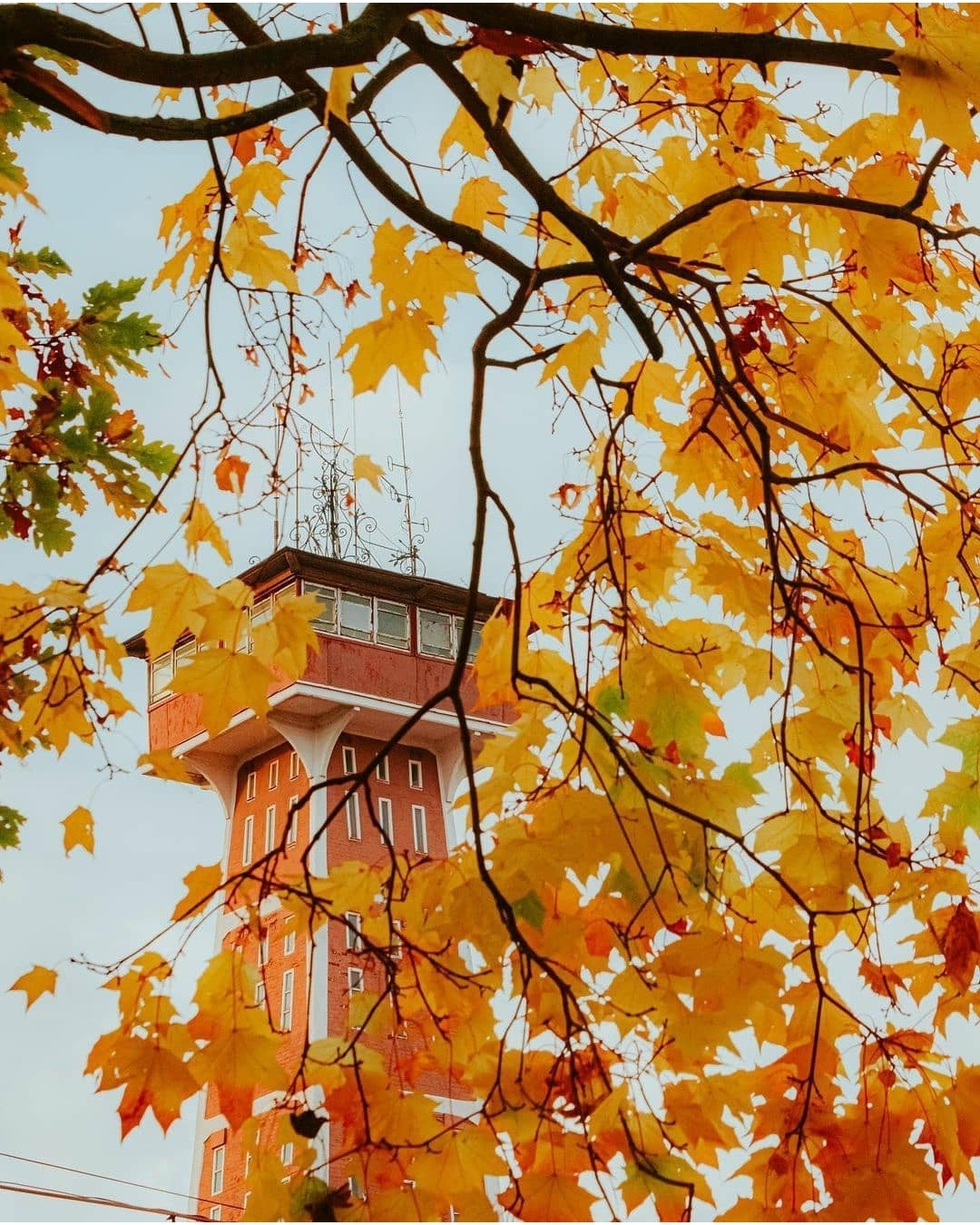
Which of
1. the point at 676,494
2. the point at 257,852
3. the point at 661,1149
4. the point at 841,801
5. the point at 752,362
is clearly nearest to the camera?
the point at 661,1149

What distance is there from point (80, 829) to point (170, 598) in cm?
42

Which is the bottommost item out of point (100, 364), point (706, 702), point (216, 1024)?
point (216, 1024)

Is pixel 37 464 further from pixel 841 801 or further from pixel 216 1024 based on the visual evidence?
pixel 841 801

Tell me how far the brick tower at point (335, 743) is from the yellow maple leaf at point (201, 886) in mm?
15754

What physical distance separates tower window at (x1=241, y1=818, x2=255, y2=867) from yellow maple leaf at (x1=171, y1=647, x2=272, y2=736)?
18.8 m

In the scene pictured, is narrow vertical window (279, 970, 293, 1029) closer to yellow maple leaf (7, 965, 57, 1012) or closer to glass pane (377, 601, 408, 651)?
glass pane (377, 601, 408, 651)

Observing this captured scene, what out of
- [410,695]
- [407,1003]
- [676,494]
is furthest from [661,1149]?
[410,695]

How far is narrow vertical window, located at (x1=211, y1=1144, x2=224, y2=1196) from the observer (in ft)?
58.1

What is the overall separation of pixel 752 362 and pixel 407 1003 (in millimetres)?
1113

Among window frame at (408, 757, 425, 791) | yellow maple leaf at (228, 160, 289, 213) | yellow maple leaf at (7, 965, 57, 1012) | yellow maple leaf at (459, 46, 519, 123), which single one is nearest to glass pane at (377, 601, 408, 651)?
window frame at (408, 757, 425, 791)

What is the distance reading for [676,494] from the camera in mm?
1748

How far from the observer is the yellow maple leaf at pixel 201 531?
5.16 ft

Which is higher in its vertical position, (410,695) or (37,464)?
(410,695)

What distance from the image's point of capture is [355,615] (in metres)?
18.5
